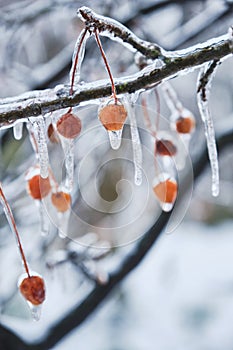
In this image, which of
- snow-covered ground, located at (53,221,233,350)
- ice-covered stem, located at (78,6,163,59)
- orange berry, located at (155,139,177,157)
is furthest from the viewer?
snow-covered ground, located at (53,221,233,350)

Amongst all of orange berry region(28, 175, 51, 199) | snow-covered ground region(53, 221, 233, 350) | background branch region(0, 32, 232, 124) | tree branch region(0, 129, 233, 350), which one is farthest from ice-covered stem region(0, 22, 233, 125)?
snow-covered ground region(53, 221, 233, 350)

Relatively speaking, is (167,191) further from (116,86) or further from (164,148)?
(116,86)

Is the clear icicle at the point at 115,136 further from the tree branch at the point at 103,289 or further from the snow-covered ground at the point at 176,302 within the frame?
the snow-covered ground at the point at 176,302

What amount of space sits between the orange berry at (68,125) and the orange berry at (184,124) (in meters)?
0.26

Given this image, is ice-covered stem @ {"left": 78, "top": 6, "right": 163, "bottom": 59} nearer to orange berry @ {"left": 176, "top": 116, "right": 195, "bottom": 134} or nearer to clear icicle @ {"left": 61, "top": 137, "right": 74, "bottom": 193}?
clear icicle @ {"left": 61, "top": 137, "right": 74, "bottom": 193}

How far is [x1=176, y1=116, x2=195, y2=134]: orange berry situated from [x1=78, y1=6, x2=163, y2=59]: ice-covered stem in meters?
0.27

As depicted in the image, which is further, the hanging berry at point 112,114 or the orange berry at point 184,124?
the orange berry at point 184,124

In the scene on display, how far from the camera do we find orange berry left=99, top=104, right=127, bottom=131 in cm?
59

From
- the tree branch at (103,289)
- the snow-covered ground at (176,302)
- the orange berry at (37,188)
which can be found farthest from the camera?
the snow-covered ground at (176,302)

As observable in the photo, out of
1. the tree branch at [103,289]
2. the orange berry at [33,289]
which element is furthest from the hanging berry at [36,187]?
the tree branch at [103,289]

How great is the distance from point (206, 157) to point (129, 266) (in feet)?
0.93

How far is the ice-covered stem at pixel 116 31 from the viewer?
0.57 m

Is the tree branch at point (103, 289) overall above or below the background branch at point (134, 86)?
below

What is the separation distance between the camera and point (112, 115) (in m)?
0.60
